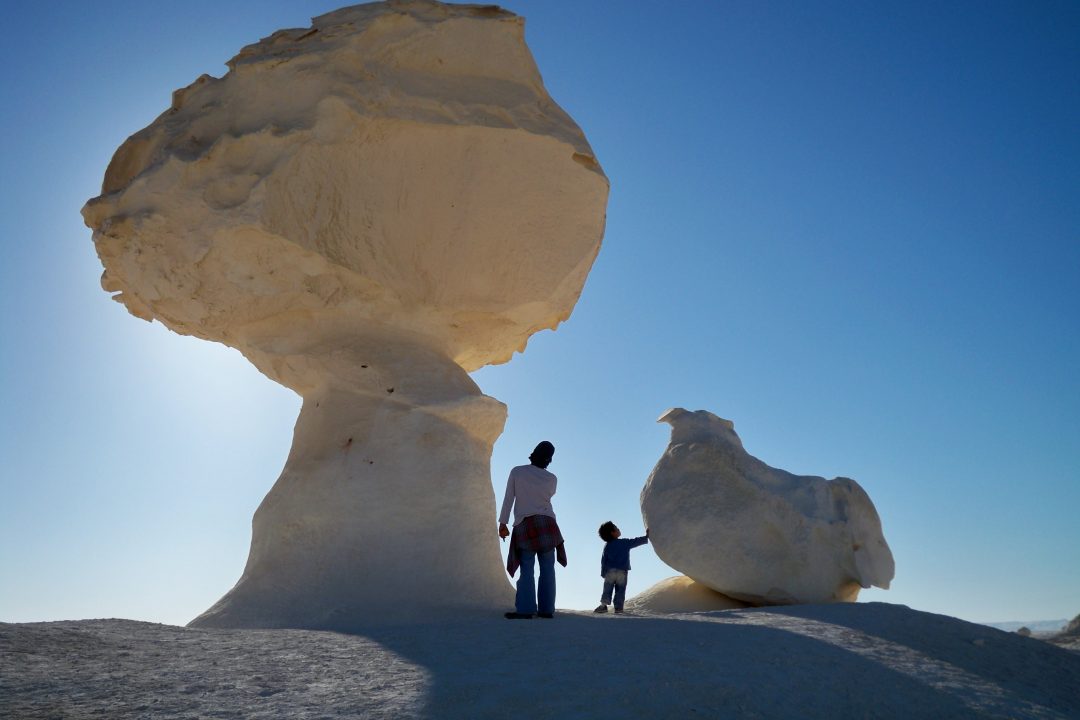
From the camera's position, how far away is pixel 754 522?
800 cm

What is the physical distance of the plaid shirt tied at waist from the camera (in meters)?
6.14

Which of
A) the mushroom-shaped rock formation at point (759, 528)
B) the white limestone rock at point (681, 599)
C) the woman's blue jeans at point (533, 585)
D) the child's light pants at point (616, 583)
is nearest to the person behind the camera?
the woman's blue jeans at point (533, 585)

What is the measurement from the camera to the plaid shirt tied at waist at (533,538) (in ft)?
20.1

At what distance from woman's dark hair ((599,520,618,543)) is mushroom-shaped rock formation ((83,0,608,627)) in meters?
1.29

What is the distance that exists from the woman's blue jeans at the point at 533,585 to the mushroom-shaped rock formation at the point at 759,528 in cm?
233

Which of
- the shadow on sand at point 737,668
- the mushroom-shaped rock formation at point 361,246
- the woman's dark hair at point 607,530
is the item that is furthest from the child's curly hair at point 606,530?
the shadow on sand at point 737,668

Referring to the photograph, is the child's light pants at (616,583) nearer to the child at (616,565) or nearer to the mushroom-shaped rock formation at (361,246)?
the child at (616,565)

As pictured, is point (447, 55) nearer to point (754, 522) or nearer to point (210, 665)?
Answer: point (754, 522)

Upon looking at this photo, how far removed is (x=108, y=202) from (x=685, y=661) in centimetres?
672

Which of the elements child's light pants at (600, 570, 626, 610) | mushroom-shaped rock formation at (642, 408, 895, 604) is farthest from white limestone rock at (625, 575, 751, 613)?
child's light pants at (600, 570, 626, 610)

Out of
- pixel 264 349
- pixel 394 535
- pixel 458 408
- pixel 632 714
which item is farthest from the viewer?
pixel 264 349

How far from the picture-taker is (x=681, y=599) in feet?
27.4

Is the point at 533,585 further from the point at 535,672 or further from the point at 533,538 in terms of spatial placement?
the point at 535,672

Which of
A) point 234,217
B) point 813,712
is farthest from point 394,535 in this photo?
point 813,712
